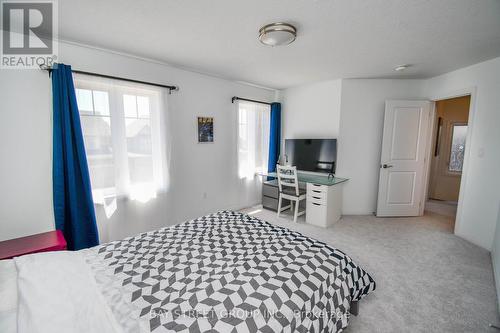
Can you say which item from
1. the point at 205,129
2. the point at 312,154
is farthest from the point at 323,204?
the point at 205,129

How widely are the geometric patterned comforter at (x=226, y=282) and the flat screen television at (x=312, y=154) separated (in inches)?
92.4

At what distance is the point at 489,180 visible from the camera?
266 cm

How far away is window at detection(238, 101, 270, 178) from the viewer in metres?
4.04

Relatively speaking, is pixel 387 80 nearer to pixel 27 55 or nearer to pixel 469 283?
pixel 469 283

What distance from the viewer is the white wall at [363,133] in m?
3.66

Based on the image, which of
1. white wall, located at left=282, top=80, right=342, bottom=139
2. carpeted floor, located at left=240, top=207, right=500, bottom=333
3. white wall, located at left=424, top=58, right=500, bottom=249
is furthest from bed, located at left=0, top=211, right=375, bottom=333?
white wall, located at left=282, top=80, right=342, bottom=139

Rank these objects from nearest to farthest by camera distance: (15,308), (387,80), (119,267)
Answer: (15,308) < (119,267) < (387,80)

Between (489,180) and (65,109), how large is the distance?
16.3 feet

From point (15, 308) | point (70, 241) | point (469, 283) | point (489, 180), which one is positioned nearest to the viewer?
point (15, 308)

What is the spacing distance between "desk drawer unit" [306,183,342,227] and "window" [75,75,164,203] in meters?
2.33

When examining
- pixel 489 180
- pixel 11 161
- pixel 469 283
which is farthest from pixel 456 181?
pixel 11 161

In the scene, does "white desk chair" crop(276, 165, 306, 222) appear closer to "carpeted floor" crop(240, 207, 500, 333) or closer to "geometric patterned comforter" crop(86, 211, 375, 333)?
"carpeted floor" crop(240, 207, 500, 333)

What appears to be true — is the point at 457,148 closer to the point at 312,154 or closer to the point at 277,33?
the point at 312,154

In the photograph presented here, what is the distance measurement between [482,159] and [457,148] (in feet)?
7.60
